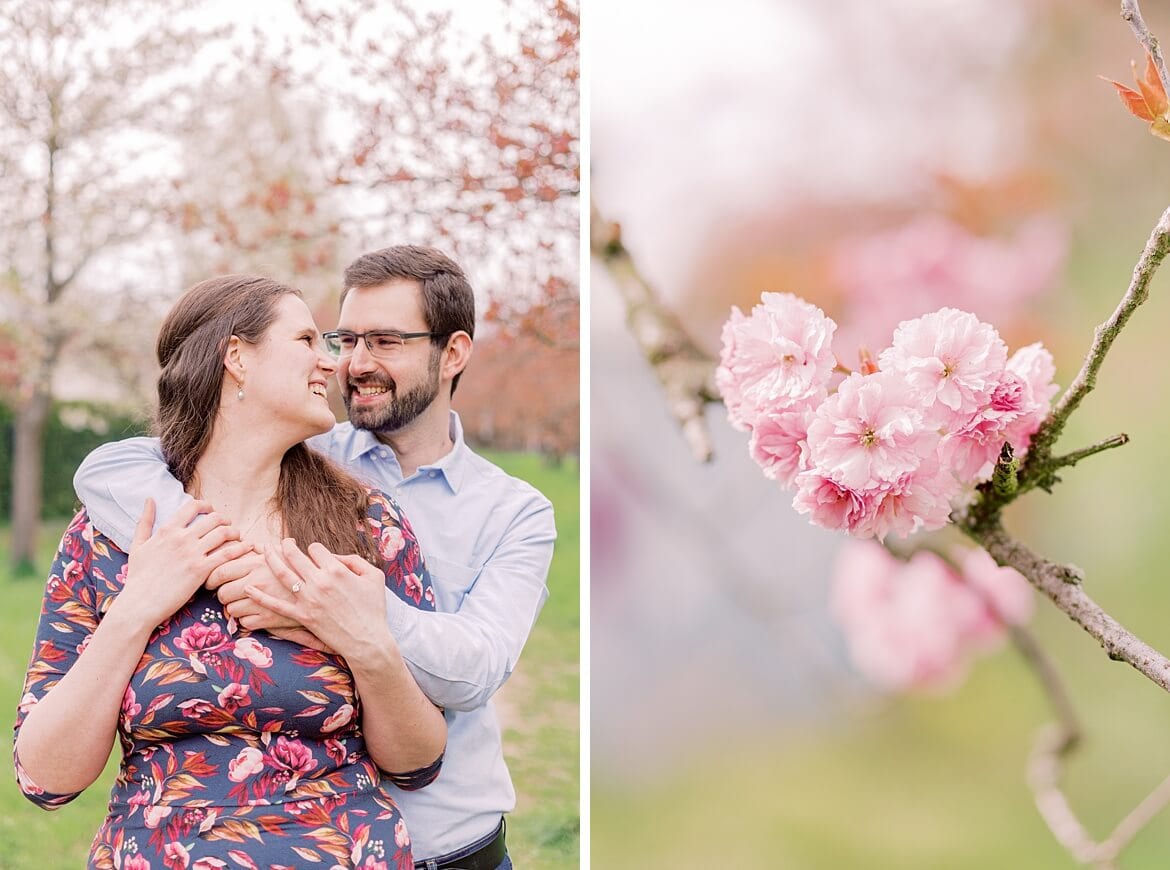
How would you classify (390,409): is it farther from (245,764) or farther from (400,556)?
(245,764)

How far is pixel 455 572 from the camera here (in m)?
1.24

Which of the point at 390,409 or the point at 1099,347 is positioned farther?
the point at 390,409

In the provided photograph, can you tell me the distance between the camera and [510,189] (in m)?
2.17

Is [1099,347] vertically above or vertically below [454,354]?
above

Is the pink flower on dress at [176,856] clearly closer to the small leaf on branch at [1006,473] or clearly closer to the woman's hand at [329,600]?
Result: the woman's hand at [329,600]

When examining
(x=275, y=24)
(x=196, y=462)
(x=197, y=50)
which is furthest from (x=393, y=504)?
(x=197, y=50)

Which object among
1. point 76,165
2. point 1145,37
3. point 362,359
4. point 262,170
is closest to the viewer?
point 1145,37

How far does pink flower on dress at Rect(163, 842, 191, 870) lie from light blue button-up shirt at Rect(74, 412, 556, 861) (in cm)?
25

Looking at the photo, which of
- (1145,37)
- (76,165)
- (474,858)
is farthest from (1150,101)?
(76,165)

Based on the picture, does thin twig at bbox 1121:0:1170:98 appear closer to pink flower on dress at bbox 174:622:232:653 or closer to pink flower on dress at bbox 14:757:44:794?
pink flower on dress at bbox 174:622:232:653

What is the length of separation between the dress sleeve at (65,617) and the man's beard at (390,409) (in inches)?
12.0

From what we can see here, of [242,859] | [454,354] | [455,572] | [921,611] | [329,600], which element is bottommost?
[921,611]

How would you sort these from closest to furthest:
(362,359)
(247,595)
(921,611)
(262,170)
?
(247,595) → (362,359) → (921,611) → (262,170)

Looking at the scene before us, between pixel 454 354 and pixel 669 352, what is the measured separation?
0.84 feet
